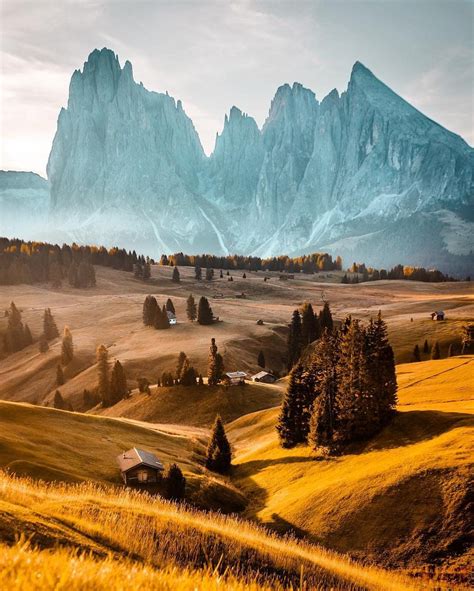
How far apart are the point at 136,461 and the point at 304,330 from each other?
297ft

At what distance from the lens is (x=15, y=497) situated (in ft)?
40.1

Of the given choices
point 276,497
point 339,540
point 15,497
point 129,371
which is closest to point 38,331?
point 129,371

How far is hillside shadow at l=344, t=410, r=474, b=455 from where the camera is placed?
45.0m

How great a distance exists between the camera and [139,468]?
47.6m

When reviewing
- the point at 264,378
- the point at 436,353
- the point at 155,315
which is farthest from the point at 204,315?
the point at 436,353

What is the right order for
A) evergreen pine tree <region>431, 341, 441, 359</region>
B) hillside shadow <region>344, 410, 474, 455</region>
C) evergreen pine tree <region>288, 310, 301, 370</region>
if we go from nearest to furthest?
hillside shadow <region>344, 410, 474, 455</region> → evergreen pine tree <region>431, 341, 441, 359</region> → evergreen pine tree <region>288, 310, 301, 370</region>

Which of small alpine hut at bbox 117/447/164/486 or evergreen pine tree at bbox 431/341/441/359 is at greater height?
evergreen pine tree at bbox 431/341/441/359

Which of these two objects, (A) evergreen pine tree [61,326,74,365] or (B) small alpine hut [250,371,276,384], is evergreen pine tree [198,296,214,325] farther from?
(B) small alpine hut [250,371,276,384]

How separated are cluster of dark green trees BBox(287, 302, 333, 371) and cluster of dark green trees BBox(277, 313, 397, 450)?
5925cm

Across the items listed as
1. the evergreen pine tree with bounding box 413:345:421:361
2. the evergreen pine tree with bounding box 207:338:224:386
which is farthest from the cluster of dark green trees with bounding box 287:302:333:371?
the evergreen pine tree with bounding box 207:338:224:386

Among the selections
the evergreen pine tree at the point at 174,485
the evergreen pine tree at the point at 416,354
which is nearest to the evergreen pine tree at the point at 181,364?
the evergreen pine tree at the point at 174,485

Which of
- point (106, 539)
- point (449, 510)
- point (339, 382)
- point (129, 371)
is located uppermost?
point (106, 539)

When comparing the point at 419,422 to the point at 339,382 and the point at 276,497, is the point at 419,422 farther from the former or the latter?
the point at 276,497

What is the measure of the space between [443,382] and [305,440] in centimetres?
2613
